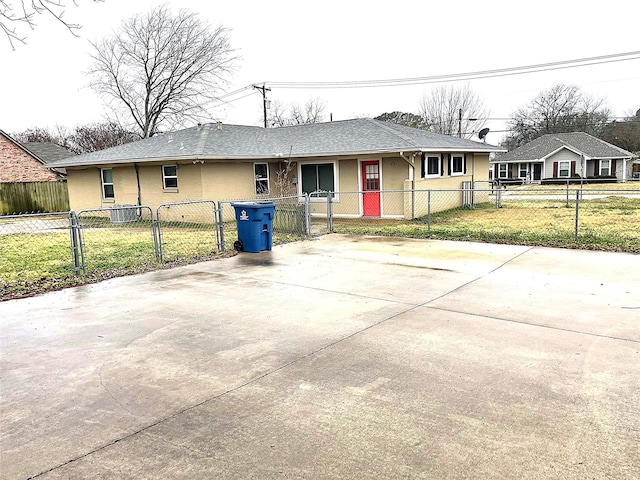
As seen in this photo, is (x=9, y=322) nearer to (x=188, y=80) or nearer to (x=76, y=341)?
(x=76, y=341)

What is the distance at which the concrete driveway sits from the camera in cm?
304

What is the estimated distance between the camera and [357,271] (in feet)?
28.9

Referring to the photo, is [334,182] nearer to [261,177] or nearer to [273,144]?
[261,177]

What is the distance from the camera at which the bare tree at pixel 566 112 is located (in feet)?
185

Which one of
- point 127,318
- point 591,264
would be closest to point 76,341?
point 127,318

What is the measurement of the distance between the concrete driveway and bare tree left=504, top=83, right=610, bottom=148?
185 ft

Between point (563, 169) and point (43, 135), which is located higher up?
point (43, 135)

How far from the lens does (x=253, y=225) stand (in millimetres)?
10945

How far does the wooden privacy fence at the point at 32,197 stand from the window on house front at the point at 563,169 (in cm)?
3993

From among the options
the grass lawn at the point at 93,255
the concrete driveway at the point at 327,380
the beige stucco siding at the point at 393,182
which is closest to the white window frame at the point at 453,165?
the beige stucco siding at the point at 393,182

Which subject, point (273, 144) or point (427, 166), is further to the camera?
point (273, 144)

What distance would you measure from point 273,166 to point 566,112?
4999cm

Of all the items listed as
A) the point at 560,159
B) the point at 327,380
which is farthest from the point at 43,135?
the point at 327,380

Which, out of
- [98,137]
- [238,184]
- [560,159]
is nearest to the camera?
[238,184]
